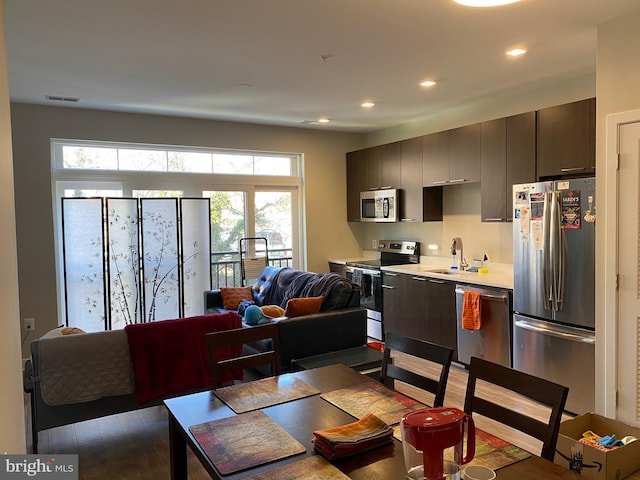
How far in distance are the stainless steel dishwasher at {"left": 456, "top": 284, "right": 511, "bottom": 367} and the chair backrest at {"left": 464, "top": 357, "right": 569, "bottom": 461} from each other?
7.61 ft

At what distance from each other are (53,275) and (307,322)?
2.94 meters

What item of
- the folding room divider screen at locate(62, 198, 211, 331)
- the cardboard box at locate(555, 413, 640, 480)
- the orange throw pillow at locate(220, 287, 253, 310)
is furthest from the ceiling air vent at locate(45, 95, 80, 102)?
the cardboard box at locate(555, 413, 640, 480)

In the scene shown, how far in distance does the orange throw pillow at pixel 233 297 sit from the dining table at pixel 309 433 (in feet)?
9.74

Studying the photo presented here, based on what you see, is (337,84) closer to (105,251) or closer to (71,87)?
(71,87)

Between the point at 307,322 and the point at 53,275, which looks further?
the point at 53,275

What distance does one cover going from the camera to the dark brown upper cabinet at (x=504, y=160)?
4.08 m

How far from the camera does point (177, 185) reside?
5559mm

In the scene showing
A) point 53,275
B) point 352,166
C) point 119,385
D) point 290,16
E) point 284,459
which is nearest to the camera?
point 284,459

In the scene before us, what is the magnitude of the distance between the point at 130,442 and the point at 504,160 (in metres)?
3.87

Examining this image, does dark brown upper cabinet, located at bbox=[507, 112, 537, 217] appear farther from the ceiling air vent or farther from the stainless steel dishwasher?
the ceiling air vent

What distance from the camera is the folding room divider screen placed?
16.4 feet

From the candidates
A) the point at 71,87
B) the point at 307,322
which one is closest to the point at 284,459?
the point at 307,322

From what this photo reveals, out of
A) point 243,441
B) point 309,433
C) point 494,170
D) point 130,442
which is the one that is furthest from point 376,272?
point 243,441

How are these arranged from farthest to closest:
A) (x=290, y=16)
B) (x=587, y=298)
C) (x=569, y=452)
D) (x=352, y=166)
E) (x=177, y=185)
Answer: (x=352, y=166), (x=177, y=185), (x=587, y=298), (x=290, y=16), (x=569, y=452)
